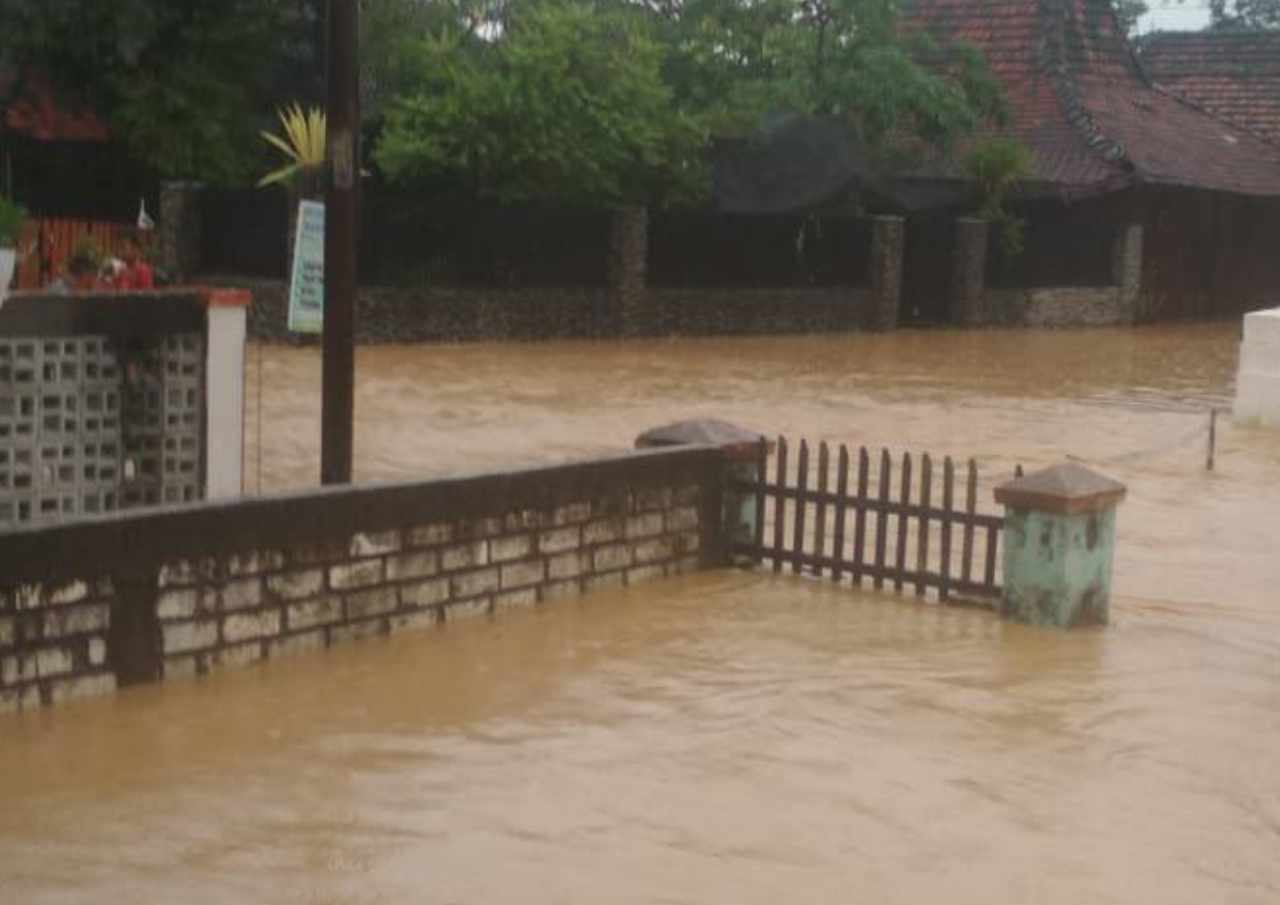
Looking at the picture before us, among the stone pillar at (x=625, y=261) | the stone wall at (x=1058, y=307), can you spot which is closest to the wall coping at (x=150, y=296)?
the stone pillar at (x=625, y=261)

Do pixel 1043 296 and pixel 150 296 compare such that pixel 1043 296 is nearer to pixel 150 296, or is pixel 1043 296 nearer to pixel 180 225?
pixel 180 225

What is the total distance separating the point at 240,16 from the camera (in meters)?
26.0

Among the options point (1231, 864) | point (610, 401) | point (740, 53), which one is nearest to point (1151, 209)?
point (740, 53)

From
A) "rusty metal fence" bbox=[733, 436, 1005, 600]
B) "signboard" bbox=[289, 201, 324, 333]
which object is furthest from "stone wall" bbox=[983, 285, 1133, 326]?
"signboard" bbox=[289, 201, 324, 333]

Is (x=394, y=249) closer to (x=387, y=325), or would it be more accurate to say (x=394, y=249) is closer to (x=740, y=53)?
(x=387, y=325)

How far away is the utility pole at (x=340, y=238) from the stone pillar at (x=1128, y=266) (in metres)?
27.4

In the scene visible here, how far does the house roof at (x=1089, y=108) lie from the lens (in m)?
34.9

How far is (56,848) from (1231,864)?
151 inches

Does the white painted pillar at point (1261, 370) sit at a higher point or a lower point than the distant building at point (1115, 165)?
lower

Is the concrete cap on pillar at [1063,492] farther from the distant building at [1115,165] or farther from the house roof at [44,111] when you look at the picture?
the distant building at [1115,165]

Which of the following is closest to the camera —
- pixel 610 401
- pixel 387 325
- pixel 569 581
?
pixel 569 581

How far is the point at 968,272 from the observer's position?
109ft

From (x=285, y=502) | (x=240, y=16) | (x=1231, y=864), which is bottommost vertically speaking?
(x=1231, y=864)

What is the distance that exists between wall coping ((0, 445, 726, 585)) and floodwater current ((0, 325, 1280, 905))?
548mm
